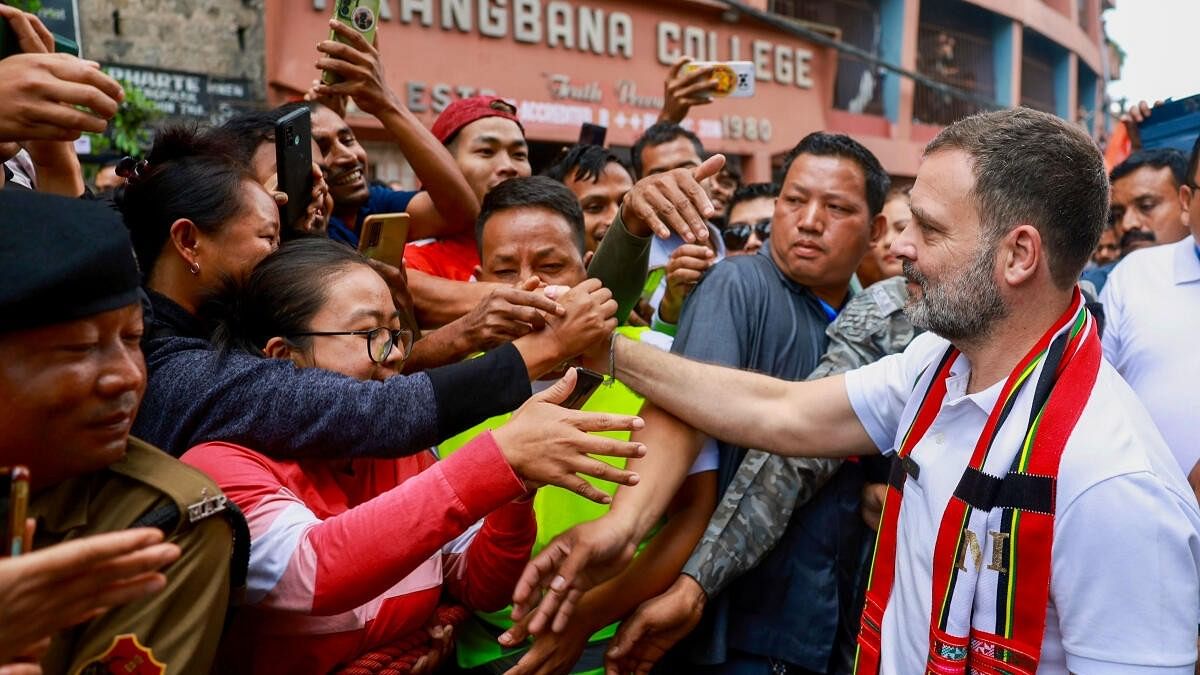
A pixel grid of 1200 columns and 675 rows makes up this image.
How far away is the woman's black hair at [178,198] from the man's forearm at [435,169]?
3.47 ft

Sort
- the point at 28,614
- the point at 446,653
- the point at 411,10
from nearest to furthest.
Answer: the point at 28,614 < the point at 446,653 < the point at 411,10

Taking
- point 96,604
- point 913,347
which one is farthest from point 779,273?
point 96,604

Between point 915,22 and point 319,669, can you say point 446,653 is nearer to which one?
point 319,669

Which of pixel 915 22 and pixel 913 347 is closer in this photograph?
pixel 913 347

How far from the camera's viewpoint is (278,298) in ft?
6.63

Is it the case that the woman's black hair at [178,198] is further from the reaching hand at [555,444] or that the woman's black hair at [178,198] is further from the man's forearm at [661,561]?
the man's forearm at [661,561]

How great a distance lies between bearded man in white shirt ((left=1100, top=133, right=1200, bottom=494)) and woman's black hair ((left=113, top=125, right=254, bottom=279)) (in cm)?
262

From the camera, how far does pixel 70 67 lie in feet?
5.78

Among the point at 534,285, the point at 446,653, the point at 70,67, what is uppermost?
the point at 70,67

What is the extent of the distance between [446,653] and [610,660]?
501 millimetres

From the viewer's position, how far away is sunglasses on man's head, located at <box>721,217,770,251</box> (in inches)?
179

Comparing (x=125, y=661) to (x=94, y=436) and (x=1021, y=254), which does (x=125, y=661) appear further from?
(x=1021, y=254)

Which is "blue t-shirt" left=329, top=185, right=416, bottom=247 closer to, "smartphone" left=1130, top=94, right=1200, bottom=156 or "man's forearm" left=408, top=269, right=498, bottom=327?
"man's forearm" left=408, top=269, right=498, bottom=327

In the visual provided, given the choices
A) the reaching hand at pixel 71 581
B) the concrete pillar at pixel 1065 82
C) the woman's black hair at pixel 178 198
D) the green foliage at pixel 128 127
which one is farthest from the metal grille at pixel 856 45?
the reaching hand at pixel 71 581
